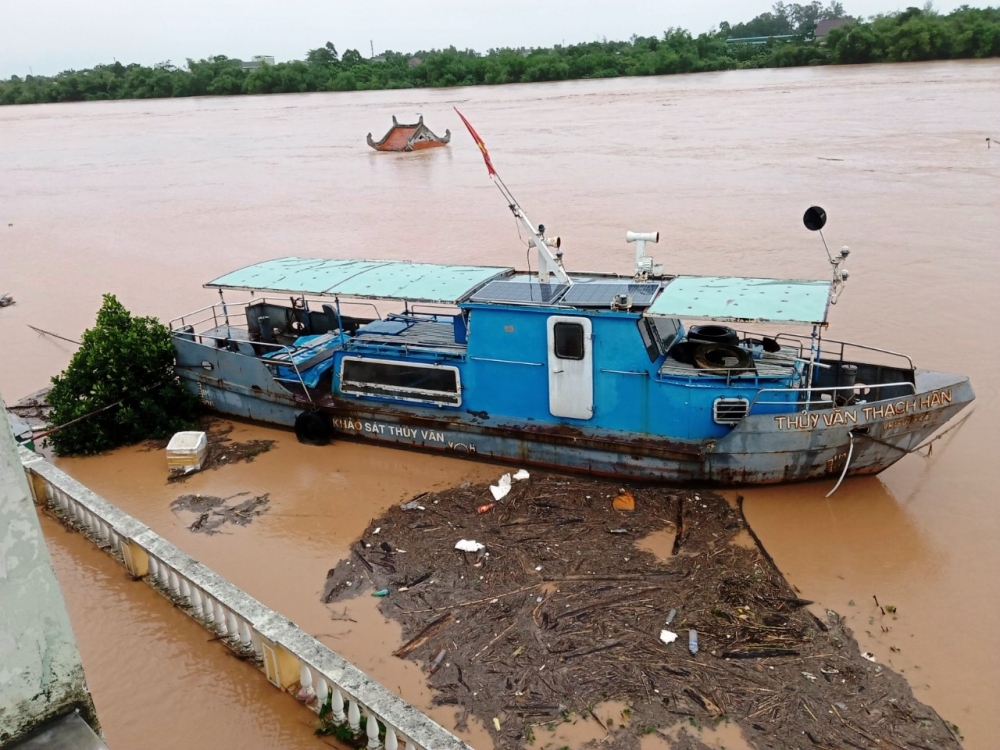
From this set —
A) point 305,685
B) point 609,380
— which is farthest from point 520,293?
point 305,685

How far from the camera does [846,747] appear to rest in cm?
501

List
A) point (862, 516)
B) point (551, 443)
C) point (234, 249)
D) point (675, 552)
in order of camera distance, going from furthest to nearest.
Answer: point (234, 249), point (551, 443), point (862, 516), point (675, 552)

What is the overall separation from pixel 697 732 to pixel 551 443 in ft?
12.2

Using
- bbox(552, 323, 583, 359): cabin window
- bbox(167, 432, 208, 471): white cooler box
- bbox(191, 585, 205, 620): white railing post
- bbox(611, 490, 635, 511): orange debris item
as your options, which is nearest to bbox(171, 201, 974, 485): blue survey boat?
bbox(552, 323, 583, 359): cabin window

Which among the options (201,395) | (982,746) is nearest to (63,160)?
(201,395)

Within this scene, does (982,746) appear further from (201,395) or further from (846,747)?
(201,395)

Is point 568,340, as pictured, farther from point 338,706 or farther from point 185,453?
point 185,453

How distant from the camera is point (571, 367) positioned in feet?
26.5

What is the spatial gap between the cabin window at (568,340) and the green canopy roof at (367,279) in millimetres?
1169

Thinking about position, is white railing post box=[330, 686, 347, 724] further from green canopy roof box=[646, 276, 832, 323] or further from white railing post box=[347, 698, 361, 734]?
green canopy roof box=[646, 276, 832, 323]

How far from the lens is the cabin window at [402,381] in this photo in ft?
28.7

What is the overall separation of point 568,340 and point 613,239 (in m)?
12.4

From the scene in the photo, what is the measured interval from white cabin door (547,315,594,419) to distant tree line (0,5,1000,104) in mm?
57808

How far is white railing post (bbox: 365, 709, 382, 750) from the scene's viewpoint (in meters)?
4.58
